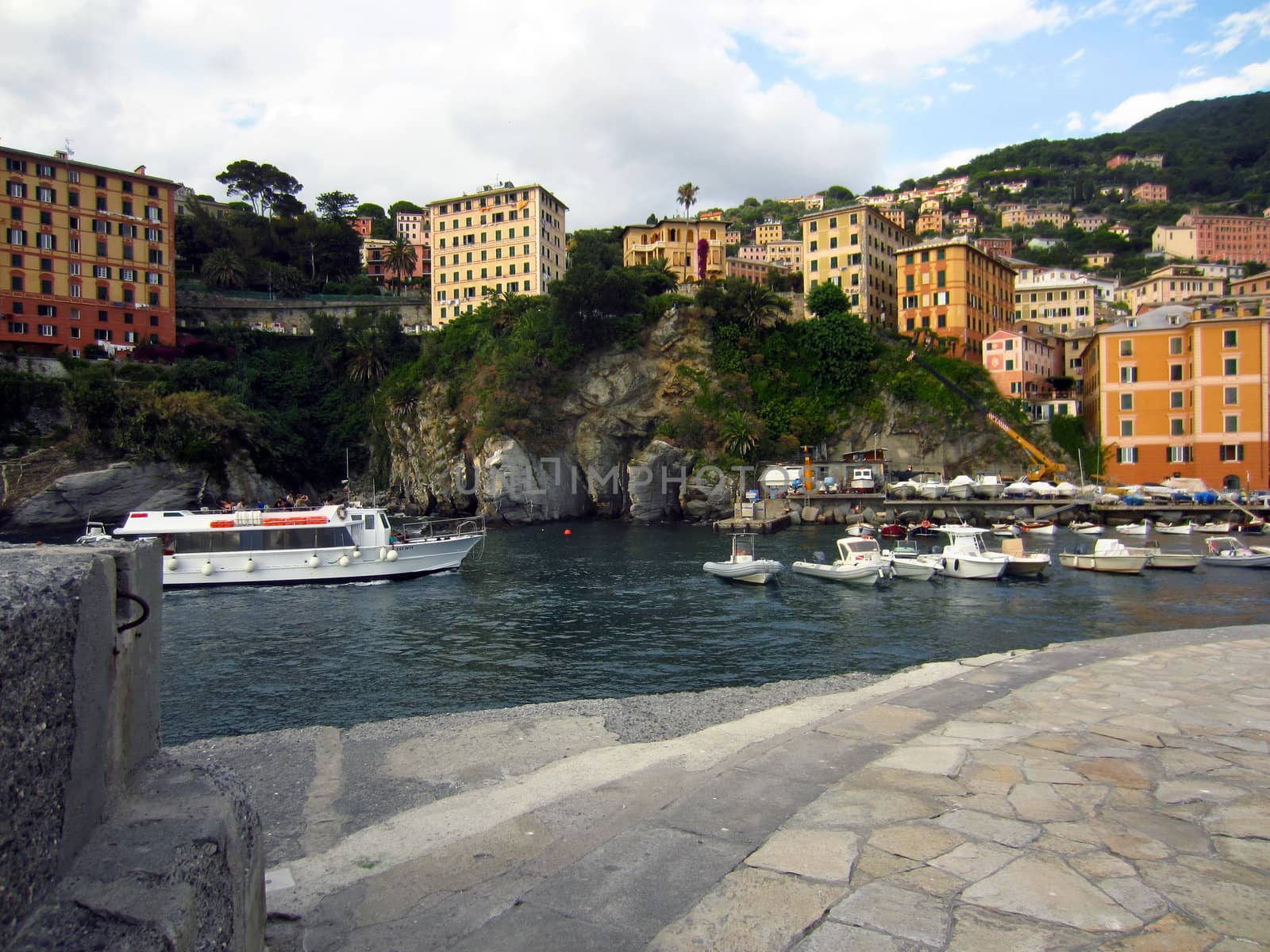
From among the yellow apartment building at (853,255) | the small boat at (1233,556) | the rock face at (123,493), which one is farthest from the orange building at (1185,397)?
the rock face at (123,493)

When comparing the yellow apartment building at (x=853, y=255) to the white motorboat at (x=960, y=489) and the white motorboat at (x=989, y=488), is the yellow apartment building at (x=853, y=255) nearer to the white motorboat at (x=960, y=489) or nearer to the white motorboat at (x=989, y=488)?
the white motorboat at (x=989, y=488)

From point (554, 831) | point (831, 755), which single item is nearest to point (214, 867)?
point (554, 831)

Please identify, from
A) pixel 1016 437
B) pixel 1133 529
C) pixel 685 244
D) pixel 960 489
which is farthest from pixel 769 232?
pixel 1133 529

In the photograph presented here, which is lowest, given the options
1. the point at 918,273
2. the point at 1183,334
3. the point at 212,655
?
the point at 212,655

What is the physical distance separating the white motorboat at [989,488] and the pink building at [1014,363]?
17.4m

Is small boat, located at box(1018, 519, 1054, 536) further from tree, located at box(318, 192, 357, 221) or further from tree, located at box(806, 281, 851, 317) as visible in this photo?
tree, located at box(318, 192, 357, 221)

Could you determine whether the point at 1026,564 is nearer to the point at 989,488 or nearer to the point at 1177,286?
the point at 989,488

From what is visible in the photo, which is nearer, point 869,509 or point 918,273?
point 869,509

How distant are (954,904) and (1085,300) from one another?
406ft

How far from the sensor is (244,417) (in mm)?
69750

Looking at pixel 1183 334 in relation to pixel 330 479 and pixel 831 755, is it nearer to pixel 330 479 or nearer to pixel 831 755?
pixel 831 755

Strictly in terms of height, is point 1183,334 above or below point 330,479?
above

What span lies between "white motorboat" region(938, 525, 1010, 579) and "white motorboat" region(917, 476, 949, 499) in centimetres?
2649

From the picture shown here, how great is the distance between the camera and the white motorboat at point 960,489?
198 ft
